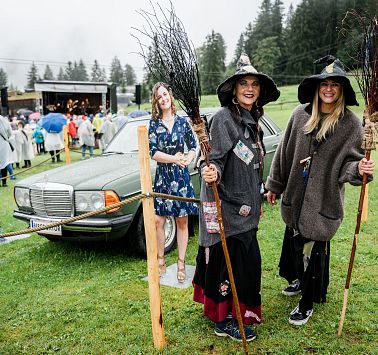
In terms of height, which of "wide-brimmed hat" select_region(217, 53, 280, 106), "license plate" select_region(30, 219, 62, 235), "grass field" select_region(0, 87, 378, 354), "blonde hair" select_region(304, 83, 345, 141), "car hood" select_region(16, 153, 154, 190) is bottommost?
"grass field" select_region(0, 87, 378, 354)

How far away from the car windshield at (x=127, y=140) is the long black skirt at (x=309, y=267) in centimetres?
291

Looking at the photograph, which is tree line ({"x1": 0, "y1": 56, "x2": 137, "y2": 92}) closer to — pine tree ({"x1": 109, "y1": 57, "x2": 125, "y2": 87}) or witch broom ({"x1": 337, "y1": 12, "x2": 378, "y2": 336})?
pine tree ({"x1": 109, "y1": 57, "x2": 125, "y2": 87})

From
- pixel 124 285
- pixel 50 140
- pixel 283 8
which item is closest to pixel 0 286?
pixel 124 285

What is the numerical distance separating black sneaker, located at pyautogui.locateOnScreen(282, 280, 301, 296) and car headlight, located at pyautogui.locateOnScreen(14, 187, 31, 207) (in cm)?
324

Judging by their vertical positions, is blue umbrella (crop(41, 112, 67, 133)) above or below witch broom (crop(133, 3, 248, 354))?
below


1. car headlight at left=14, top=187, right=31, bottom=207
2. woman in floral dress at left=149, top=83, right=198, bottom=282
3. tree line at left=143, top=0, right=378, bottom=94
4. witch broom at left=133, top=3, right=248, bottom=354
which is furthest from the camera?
tree line at left=143, top=0, right=378, bottom=94

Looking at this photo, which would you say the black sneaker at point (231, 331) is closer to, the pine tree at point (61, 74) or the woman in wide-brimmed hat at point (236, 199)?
the woman in wide-brimmed hat at point (236, 199)

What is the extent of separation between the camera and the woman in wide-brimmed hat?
114 inches

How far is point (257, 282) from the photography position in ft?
9.97

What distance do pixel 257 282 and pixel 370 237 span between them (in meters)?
2.96

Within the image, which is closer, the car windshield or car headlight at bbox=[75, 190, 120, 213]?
car headlight at bbox=[75, 190, 120, 213]

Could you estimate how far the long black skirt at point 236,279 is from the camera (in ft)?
9.75

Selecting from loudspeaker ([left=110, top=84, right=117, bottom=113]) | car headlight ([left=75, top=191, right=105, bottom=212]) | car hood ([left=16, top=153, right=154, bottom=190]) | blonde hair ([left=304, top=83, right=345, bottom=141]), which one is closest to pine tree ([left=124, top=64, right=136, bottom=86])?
loudspeaker ([left=110, top=84, right=117, bottom=113])

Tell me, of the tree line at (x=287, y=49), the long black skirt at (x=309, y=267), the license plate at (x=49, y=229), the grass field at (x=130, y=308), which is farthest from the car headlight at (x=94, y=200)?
the tree line at (x=287, y=49)
